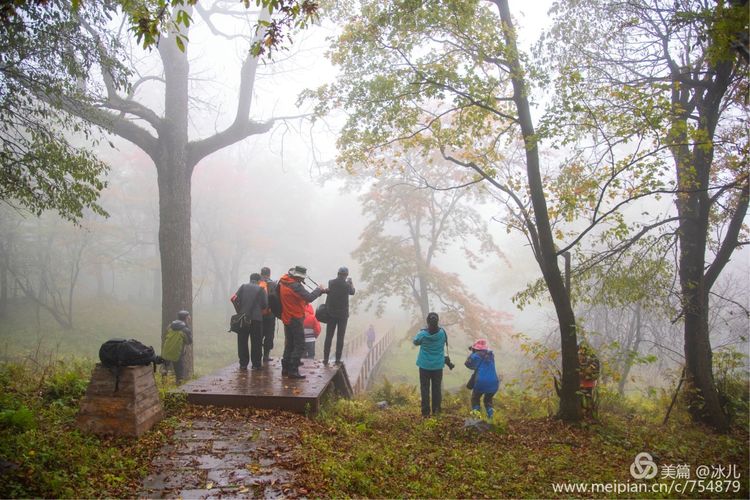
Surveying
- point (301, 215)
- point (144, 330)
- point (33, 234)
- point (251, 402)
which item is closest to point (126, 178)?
point (33, 234)

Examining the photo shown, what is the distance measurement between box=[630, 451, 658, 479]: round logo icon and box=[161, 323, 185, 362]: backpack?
8.41 meters

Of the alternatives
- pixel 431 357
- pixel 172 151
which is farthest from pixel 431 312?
pixel 172 151

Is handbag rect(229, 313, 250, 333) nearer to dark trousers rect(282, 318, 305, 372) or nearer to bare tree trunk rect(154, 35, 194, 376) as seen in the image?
dark trousers rect(282, 318, 305, 372)

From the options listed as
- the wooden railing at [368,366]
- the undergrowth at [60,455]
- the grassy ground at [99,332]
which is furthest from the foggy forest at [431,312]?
the grassy ground at [99,332]

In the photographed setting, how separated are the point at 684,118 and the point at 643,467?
227 inches

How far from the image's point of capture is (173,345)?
9375 millimetres

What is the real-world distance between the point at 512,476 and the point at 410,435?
1.59 metres

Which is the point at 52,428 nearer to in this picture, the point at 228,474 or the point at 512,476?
the point at 228,474

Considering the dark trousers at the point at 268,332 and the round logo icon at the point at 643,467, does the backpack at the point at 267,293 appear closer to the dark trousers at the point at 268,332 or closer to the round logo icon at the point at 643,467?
the dark trousers at the point at 268,332

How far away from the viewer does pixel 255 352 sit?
8438 mm

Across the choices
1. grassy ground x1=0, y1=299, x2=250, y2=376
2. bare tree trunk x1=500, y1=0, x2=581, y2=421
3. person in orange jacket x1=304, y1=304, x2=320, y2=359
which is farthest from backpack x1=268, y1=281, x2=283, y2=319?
grassy ground x1=0, y1=299, x2=250, y2=376

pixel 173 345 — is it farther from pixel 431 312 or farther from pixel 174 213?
pixel 431 312

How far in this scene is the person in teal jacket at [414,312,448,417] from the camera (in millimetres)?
7805

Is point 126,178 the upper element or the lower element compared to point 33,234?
upper
